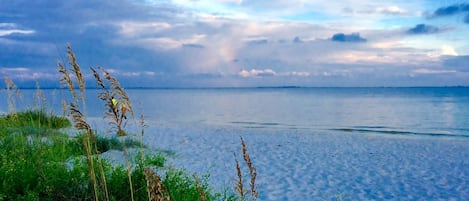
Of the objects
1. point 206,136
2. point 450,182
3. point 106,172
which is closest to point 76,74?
point 106,172

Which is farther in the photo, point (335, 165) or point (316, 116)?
point (316, 116)

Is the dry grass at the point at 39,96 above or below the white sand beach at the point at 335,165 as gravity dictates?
Result: above

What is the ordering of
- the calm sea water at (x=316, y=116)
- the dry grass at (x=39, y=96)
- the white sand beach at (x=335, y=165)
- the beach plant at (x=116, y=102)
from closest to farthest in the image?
the beach plant at (x=116, y=102) < the dry grass at (x=39, y=96) < the white sand beach at (x=335, y=165) < the calm sea water at (x=316, y=116)

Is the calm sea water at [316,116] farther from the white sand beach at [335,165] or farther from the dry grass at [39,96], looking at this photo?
the white sand beach at [335,165]

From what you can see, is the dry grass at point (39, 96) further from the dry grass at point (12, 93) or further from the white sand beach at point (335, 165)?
the white sand beach at point (335, 165)

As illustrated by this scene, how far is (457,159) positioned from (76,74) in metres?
15.2

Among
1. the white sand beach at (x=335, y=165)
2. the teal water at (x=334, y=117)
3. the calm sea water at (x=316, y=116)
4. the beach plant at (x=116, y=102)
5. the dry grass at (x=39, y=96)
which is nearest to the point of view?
the beach plant at (x=116, y=102)

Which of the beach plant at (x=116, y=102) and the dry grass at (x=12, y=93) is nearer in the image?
the beach plant at (x=116, y=102)

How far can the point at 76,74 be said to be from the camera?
294 cm

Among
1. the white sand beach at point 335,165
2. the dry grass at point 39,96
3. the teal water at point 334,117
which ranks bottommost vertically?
the teal water at point 334,117

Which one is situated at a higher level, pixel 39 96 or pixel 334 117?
pixel 39 96

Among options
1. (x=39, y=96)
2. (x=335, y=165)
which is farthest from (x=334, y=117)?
(x=39, y=96)

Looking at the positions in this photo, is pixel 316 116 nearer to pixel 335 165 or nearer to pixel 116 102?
pixel 335 165

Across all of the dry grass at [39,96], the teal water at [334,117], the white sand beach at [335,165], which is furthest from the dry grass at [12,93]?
the teal water at [334,117]
